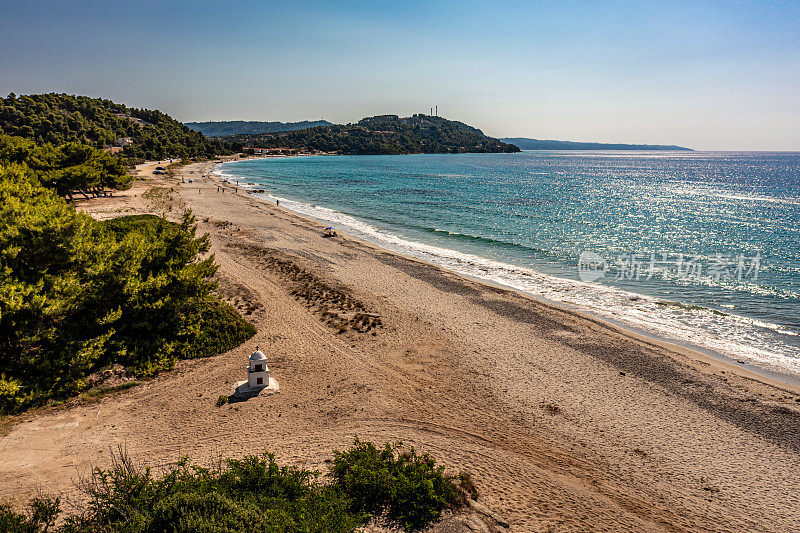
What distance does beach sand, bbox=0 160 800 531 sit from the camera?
855cm

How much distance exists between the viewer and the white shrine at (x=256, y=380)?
11.4 m

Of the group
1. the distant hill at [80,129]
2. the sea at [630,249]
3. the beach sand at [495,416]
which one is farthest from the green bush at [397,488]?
the distant hill at [80,129]

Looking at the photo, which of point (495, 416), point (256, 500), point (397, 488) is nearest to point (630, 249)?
point (495, 416)

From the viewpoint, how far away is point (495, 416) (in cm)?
1128

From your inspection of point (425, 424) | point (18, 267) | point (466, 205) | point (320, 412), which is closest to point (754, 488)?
point (425, 424)

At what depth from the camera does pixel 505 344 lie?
15820mm

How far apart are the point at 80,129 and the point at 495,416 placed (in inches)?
4863

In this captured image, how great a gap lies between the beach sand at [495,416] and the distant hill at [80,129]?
98297mm

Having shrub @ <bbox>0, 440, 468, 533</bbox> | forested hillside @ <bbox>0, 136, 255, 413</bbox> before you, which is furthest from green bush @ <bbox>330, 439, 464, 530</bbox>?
forested hillside @ <bbox>0, 136, 255, 413</bbox>

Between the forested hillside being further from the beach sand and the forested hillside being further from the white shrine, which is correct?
the white shrine

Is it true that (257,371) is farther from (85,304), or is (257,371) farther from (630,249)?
(630,249)

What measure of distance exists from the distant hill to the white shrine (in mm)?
99680

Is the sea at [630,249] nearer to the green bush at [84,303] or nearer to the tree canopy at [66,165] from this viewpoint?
the green bush at [84,303]

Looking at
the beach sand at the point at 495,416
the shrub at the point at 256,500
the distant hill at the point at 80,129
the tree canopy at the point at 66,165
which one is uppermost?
the distant hill at the point at 80,129
